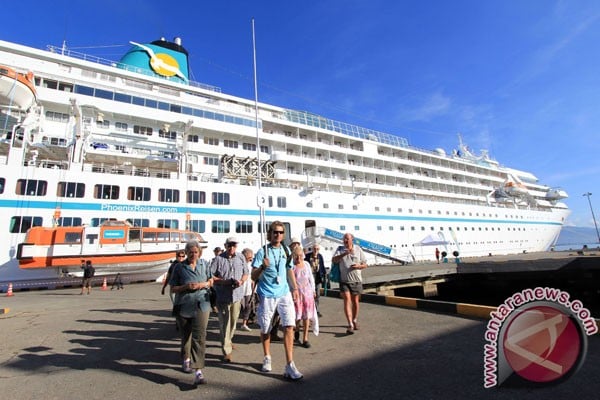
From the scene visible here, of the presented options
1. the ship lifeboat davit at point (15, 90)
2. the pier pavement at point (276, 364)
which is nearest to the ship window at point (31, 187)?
the ship lifeboat davit at point (15, 90)

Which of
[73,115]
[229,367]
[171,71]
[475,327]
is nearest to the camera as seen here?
[229,367]

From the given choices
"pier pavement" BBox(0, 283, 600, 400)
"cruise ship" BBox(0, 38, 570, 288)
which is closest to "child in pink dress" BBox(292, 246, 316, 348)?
"pier pavement" BBox(0, 283, 600, 400)

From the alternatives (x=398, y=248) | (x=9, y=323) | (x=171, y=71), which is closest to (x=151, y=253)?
(x=9, y=323)

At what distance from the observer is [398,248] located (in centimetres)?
2772

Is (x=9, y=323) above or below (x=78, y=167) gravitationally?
below

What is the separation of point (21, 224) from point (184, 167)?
28.2ft

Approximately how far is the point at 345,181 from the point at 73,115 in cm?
2199

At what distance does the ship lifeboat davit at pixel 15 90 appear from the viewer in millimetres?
15406

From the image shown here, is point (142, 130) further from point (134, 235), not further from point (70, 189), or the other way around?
point (134, 235)

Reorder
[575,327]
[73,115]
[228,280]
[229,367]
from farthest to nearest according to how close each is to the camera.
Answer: [73,115] < [228,280] < [229,367] < [575,327]

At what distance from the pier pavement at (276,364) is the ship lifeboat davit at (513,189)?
147ft

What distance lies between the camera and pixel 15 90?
1575 cm

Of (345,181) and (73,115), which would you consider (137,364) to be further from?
(345,181)

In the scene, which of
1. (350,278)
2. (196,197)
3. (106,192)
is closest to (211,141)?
(196,197)
